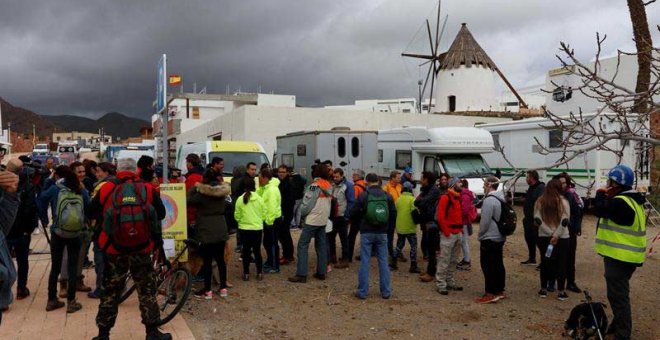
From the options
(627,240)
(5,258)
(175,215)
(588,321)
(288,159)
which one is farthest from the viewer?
(288,159)

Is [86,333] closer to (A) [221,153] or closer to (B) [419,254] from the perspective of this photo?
(B) [419,254]

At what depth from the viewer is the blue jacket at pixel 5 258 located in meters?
3.76

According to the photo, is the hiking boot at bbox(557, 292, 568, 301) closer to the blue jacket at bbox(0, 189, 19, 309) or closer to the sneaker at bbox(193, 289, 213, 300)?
the sneaker at bbox(193, 289, 213, 300)

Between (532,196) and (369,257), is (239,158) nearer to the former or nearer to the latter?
(369,257)

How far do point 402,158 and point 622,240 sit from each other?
11.7 m

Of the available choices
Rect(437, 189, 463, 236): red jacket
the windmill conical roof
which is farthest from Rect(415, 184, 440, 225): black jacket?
the windmill conical roof

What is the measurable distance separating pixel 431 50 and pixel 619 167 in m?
42.5

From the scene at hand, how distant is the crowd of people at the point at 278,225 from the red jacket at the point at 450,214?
0.05 feet

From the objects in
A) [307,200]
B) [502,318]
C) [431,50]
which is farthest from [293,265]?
[431,50]

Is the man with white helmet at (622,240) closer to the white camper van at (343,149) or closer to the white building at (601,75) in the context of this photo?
the white camper van at (343,149)

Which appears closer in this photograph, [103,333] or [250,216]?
[103,333]

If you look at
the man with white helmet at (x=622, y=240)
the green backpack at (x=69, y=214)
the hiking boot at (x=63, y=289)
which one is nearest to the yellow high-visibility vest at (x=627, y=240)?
the man with white helmet at (x=622, y=240)

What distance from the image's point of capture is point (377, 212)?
274 inches

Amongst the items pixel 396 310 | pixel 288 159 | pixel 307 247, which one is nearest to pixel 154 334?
pixel 396 310
